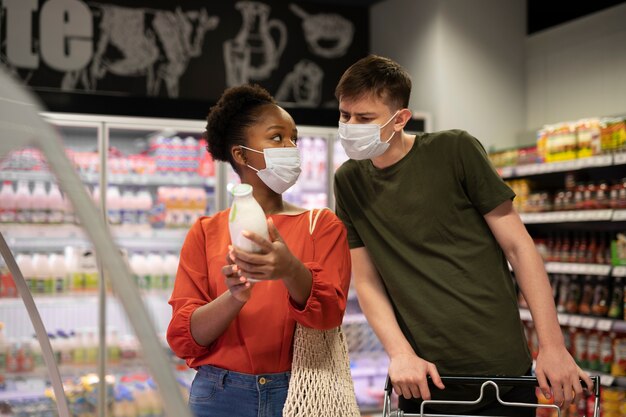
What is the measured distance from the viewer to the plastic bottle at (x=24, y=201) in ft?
16.8

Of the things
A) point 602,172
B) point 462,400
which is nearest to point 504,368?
point 462,400

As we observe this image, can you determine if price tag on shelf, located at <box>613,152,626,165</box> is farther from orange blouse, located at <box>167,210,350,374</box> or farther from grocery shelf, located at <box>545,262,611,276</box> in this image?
orange blouse, located at <box>167,210,350,374</box>

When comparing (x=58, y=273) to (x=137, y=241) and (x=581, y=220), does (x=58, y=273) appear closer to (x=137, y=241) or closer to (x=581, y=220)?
(x=137, y=241)

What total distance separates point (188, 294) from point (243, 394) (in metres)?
0.29

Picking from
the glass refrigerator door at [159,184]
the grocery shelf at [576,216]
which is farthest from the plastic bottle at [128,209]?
the grocery shelf at [576,216]

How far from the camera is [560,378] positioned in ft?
6.69

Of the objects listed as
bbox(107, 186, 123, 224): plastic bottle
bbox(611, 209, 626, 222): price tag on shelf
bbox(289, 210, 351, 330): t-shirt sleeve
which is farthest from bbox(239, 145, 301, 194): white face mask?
bbox(107, 186, 123, 224): plastic bottle

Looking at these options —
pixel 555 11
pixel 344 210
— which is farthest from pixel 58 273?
pixel 555 11

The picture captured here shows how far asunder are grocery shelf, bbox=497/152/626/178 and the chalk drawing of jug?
239 centimetres

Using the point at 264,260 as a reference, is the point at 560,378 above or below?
below

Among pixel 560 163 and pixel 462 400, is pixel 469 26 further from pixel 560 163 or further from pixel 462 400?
pixel 462 400

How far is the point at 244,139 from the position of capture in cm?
210

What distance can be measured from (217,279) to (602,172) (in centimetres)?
413

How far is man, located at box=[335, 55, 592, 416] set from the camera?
217 cm
